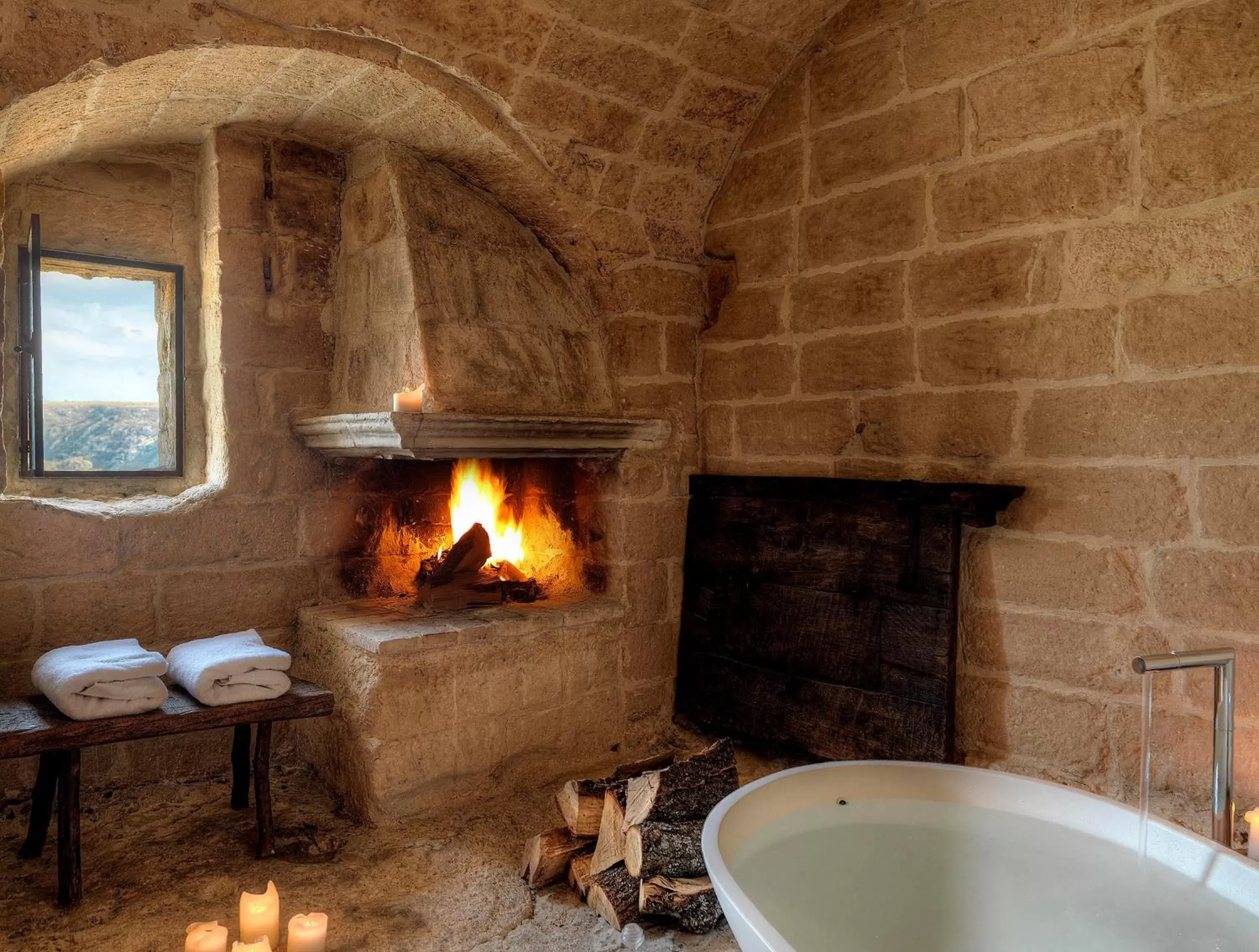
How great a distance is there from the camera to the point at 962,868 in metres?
1.90

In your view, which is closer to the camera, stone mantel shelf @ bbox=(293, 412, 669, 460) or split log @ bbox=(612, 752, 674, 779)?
split log @ bbox=(612, 752, 674, 779)

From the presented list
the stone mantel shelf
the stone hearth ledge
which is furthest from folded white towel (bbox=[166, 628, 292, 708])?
the stone mantel shelf

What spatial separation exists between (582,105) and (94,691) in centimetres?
211

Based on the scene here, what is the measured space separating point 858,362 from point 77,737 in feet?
7.76

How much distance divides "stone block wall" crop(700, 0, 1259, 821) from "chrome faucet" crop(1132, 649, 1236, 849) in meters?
0.50

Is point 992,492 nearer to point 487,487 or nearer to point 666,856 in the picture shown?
point 666,856

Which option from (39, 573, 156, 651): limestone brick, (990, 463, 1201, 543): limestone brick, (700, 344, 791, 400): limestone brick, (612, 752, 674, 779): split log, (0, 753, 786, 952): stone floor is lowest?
(0, 753, 786, 952): stone floor

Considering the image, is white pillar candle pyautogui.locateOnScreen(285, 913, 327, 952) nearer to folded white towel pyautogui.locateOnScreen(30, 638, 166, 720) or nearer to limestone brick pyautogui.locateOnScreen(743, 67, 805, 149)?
folded white towel pyautogui.locateOnScreen(30, 638, 166, 720)

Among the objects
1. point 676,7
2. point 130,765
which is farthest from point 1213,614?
point 130,765

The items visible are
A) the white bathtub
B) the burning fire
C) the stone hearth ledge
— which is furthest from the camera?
the burning fire

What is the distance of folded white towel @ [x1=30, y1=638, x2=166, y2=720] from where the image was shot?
83.3 inches

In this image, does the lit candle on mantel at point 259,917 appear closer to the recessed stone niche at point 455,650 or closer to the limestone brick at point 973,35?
the recessed stone niche at point 455,650

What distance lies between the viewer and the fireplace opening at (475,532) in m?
3.07

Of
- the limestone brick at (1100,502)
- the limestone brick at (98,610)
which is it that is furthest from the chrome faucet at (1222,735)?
the limestone brick at (98,610)
